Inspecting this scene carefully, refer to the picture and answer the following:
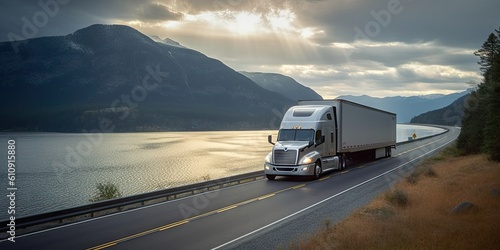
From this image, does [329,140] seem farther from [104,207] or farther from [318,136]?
[104,207]

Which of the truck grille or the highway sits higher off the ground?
the truck grille

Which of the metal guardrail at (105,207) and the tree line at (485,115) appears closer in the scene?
the metal guardrail at (105,207)

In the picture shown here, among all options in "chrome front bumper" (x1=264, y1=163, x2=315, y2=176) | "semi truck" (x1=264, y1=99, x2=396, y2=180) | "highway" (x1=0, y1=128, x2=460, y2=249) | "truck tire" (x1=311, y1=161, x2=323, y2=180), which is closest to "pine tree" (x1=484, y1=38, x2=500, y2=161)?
"semi truck" (x1=264, y1=99, x2=396, y2=180)

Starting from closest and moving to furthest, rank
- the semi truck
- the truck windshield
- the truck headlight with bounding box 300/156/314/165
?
the truck headlight with bounding box 300/156/314/165 < the semi truck < the truck windshield

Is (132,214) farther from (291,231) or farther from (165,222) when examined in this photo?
(291,231)

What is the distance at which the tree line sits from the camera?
2717 centimetres

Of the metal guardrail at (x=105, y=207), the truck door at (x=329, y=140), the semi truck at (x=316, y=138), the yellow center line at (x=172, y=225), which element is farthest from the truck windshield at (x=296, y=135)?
the yellow center line at (x=172, y=225)

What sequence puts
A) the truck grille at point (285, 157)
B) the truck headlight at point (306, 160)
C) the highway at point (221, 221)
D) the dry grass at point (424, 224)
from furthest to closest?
the truck headlight at point (306, 160) → the truck grille at point (285, 157) → the highway at point (221, 221) → the dry grass at point (424, 224)

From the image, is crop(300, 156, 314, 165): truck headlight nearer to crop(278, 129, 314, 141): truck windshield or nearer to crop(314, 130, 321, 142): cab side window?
crop(278, 129, 314, 141): truck windshield

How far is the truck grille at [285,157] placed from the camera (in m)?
24.8

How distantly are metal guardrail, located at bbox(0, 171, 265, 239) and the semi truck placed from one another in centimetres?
339

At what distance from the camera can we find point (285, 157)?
2503 cm

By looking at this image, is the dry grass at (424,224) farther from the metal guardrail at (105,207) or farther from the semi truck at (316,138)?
the metal guardrail at (105,207)

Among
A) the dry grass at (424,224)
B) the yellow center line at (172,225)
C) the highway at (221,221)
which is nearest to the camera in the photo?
the dry grass at (424,224)
